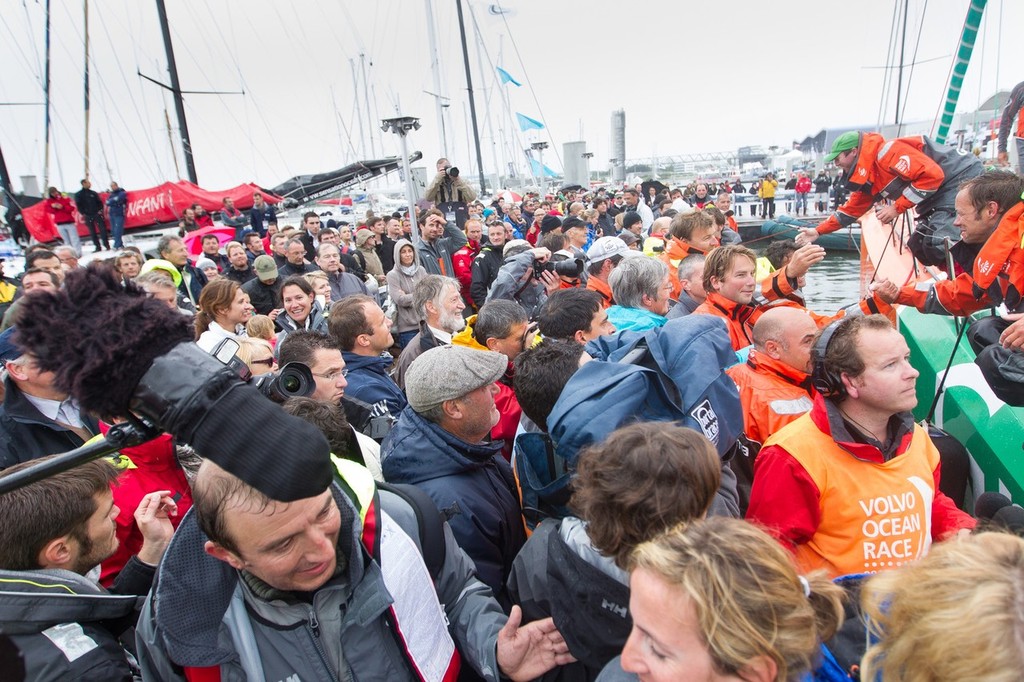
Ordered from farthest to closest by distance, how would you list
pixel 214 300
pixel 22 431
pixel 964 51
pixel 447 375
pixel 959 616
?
pixel 964 51
pixel 214 300
pixel 22 431
pixel 447 375
pixel 959 616

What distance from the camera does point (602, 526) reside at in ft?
4.65

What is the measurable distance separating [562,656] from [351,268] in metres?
7.86

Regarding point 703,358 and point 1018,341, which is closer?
point 703,358

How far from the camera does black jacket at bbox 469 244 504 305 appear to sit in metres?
6.87

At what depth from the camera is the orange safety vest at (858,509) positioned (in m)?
2.00

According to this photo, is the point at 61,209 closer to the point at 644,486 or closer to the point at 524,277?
the point at 524,277

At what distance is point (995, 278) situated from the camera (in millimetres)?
3314

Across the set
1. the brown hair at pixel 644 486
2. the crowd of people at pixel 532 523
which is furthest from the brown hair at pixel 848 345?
the brown hair at pixel 644 486

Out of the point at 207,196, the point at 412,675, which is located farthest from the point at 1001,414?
the point at 207,196

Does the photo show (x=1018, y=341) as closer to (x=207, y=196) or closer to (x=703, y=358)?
(x=703, y=358)

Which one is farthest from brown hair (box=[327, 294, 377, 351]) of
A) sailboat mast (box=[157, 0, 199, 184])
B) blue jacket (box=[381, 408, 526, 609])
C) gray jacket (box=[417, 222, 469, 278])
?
sailboat mast (box=[157, 0, 199, 184])

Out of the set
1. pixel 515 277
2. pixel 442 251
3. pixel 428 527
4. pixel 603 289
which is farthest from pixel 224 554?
pixel 442 251

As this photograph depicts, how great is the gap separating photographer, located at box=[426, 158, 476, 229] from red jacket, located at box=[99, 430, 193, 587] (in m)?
7.52

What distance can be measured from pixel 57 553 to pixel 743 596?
1791 mm
